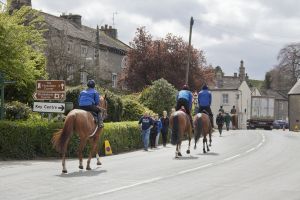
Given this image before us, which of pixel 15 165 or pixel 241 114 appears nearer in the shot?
pixel 15 165

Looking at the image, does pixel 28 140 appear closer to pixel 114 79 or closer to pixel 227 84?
pixel 114 79

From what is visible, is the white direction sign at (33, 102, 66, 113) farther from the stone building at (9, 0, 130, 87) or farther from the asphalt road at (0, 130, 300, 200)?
the stone building at (9, 0, 130, 87)

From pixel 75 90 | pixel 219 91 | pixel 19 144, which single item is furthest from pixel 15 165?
pixel 219 91

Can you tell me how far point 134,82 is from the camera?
214 feet

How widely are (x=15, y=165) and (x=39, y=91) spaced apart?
5189 mm

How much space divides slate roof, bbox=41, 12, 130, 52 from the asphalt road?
35.8m

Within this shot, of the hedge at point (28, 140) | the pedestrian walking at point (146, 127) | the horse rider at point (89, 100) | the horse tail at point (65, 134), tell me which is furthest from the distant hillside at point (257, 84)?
the horse tail at point (65, 134)

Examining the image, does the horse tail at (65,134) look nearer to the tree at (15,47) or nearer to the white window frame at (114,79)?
the tree at (15,47)

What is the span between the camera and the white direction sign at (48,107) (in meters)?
23.1

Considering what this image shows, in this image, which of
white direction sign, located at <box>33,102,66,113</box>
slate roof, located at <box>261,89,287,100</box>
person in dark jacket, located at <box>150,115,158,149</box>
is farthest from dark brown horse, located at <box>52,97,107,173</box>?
slate roof, located at <box>261,89,287,100</box>

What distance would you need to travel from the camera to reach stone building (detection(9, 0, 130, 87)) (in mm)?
45250

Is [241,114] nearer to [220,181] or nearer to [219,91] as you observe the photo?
[219,91]

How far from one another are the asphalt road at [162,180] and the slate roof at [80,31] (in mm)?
35751

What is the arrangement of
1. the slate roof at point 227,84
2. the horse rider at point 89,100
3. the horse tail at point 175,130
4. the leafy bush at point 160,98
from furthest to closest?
the slate roof at point 227,84, the leafy bush at point 160,98, the horse tail at point 175,130, the horse rider at point 89,100
